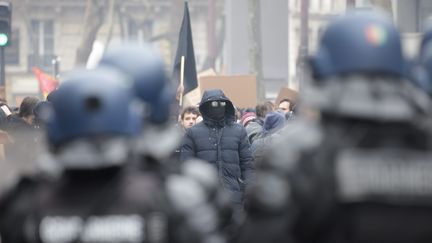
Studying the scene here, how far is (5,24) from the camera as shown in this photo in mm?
20438

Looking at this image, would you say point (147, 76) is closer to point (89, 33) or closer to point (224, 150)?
point (224, 150)

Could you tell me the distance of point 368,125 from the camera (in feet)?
17.8

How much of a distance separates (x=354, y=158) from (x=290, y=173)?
221 millimetres

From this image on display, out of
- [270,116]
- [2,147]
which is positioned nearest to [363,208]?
[270,116]

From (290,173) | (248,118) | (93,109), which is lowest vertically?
(248,118)

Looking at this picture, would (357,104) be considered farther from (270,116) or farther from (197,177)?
(270,116)

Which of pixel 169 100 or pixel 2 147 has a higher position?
pixel 169 100

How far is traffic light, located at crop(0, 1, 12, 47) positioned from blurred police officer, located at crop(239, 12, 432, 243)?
14.9 meters

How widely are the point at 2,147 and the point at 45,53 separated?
6226 cm

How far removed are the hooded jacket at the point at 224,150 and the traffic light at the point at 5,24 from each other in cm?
724

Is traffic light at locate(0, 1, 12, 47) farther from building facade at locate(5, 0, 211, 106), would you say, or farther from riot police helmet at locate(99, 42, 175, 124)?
building facade at locate(5, 0, 211, 106)

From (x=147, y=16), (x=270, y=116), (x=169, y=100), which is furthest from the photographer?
(x=147, y=16)

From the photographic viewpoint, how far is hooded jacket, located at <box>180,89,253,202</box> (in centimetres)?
1319

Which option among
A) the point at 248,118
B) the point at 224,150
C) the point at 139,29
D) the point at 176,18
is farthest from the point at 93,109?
the point at 139,29
